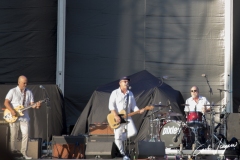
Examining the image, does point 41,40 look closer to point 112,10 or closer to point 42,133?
point 112,10

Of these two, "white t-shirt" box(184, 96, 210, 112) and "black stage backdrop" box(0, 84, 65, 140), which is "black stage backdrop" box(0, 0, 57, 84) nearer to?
"black stage backdrop" box(0, 84, 65, 140)

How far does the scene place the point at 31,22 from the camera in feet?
58.1

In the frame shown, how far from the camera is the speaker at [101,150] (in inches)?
476

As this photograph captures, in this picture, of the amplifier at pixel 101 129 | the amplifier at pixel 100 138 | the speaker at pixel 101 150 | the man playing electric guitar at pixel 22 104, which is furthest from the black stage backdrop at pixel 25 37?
the speaker at pixel 101 150

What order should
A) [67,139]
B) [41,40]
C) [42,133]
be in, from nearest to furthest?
[67,139] < [42,133] < [41,40]

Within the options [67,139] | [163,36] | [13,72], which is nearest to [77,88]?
[13,72]

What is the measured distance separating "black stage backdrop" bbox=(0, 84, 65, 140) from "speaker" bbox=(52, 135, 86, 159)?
71.4 inches

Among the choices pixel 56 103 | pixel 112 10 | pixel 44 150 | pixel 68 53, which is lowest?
pixel 44 150

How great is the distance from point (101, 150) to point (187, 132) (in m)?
2.11

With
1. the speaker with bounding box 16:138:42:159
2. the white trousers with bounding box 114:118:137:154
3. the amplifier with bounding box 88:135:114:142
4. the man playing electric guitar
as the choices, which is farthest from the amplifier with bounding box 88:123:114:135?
the man playing electric guitar

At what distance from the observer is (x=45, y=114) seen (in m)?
15.1

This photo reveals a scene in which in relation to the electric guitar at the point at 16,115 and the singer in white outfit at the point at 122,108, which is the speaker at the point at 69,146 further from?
the singer in white outfit at the point at 122,108

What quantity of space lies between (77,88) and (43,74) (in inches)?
47.1

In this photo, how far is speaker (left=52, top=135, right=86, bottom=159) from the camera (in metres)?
13.2
